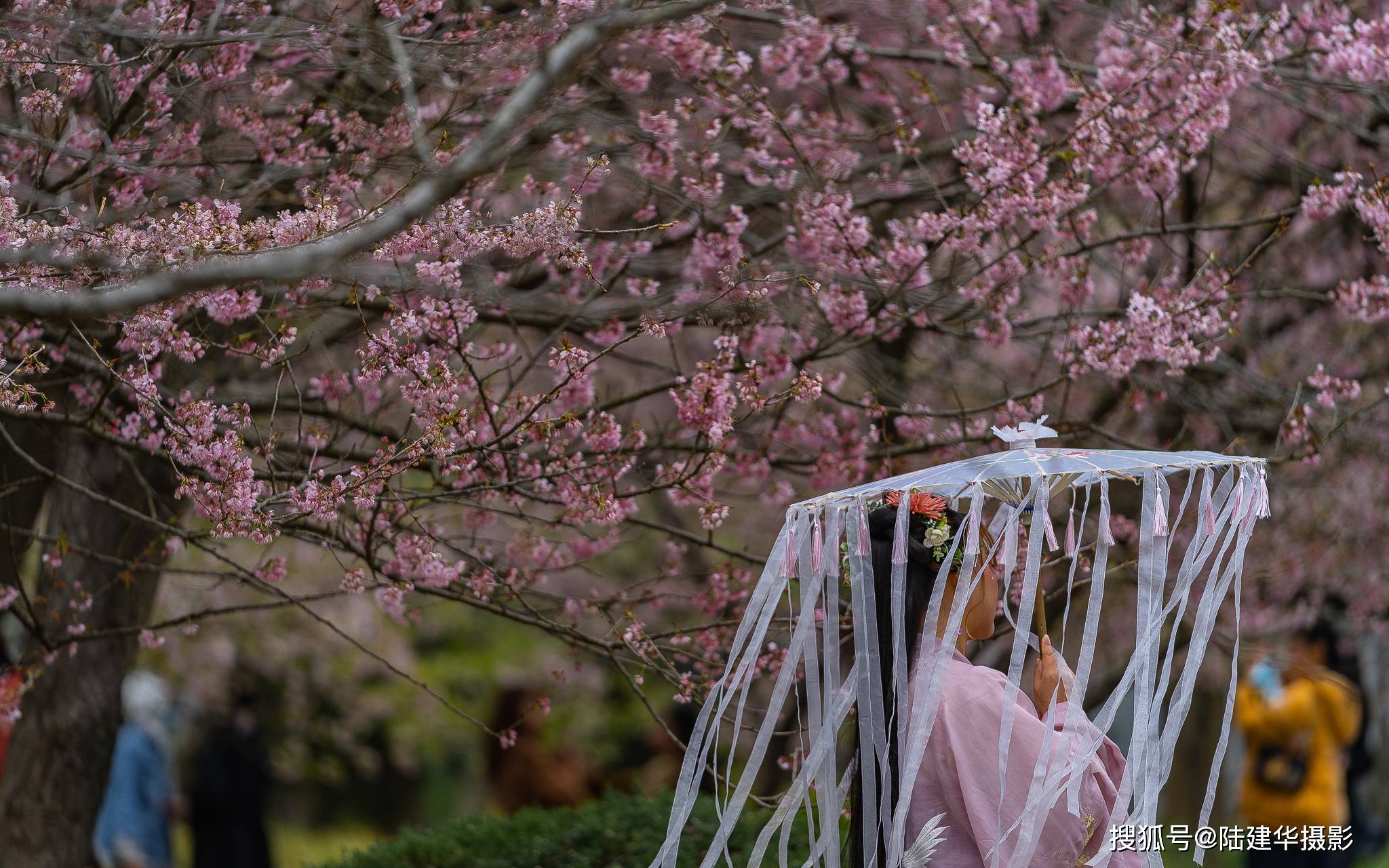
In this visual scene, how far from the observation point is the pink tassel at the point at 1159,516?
2.98 m

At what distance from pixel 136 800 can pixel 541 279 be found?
431 centimetres

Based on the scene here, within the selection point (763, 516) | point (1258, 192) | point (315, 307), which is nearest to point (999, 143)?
point (315, 307)

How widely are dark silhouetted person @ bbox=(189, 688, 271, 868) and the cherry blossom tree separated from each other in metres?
3.37

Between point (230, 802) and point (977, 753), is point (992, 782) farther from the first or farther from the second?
point (230, 802)

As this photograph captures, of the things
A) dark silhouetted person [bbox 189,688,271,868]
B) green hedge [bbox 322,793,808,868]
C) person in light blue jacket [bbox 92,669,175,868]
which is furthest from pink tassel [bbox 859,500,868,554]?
dark silhouetted person [bbox 189,688,271,868]

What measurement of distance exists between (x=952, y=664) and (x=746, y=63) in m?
2.24

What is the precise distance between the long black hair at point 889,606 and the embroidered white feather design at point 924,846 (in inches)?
3.7

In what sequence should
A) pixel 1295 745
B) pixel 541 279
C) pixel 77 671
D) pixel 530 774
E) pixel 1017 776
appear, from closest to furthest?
1. pixel 1017 776
2. pixel 77 671
3. pixel 541 279
4. pixel 1295 745
5. pixel 530 774

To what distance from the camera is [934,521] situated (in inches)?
122

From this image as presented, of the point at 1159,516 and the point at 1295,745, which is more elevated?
the point at 1159,516

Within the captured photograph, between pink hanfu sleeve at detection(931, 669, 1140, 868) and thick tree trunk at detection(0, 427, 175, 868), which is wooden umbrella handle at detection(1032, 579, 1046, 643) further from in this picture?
thick tree trunk at detection(0, 427, 175, 868)

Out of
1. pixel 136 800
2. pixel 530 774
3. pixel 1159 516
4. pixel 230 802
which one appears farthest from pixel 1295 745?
pixel 136 800

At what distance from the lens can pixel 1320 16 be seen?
5203 mm

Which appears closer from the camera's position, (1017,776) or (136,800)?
(1017,776)
